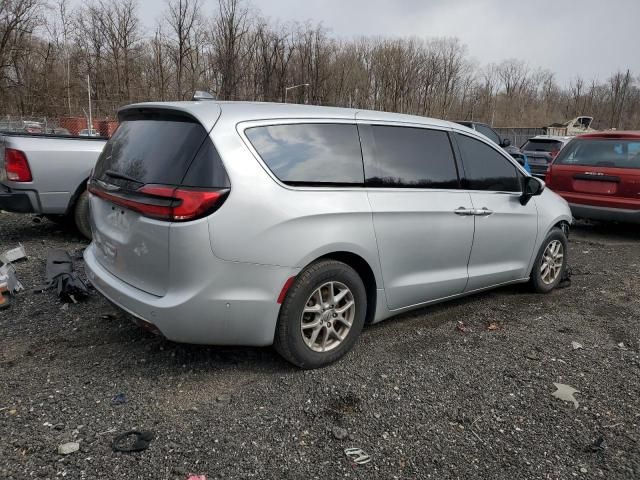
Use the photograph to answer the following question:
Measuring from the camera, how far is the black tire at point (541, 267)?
501 cm

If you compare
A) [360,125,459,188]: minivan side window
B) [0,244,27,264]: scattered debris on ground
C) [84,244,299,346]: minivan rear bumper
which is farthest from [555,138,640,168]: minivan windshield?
[0,244,27,264]: scattered debris on ground

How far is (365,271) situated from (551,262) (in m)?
2.72

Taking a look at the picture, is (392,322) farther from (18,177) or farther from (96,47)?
(96,47)

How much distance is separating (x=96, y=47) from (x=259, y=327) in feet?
195

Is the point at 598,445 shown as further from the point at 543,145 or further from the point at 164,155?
the point at 543,145

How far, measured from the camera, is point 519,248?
468 cm

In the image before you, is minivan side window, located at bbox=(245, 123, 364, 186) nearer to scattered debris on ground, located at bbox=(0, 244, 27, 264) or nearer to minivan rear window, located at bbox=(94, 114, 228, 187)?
minivan rear window, located at bbox=(94, 114, 228, 187)

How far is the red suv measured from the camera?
7471 millimetres

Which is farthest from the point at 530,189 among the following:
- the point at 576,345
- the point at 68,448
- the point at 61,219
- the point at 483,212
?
the point at 61,219

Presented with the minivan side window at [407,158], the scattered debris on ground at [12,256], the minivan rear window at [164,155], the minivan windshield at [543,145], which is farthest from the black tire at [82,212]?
the minivan windshield at [543,145]

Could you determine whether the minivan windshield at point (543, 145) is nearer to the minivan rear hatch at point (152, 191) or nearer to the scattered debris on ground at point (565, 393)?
the scattered debris on ground at point (565, 393)

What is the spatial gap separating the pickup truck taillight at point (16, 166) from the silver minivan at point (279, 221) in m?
2.95

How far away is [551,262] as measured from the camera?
5.20 meters

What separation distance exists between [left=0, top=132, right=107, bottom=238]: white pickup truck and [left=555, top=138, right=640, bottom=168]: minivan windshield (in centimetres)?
732
